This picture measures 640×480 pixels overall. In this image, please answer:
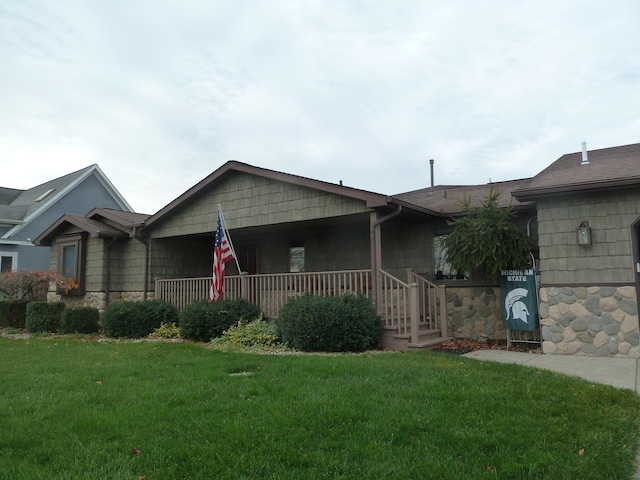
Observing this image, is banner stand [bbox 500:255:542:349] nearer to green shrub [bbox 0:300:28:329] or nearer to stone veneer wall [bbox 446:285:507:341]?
stone veneer wall [bbox 446:285:507:341]

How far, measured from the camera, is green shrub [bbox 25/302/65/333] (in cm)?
1299

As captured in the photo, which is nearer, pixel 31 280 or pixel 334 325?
pixel 334 325

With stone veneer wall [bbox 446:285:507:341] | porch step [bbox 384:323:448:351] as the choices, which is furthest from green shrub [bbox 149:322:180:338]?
stone veneer wall [bbox 446:285:507:341]

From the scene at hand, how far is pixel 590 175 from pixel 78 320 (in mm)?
12185

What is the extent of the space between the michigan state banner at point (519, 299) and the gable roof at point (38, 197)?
19740 mm

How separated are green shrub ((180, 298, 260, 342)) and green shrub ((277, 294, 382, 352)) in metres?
1.87

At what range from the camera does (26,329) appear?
543 inches

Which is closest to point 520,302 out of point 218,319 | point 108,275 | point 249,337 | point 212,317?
point 249,337

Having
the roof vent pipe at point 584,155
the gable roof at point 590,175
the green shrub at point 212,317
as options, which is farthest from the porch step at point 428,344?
the roof vent pipe at point 584,155

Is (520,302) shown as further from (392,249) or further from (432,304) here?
(392,249)

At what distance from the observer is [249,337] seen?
9742mm

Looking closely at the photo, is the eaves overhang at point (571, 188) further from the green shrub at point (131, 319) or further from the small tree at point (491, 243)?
the green shrub at point (131, 319)

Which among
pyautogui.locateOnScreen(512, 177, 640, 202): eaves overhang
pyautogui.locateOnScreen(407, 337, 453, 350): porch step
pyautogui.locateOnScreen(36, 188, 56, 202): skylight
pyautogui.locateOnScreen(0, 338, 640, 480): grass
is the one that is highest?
pyautogui.locateOnScreen(36, 188, 56, 202): skylight

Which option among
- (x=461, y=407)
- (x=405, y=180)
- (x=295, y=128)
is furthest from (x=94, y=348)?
(x=405, y=180)
